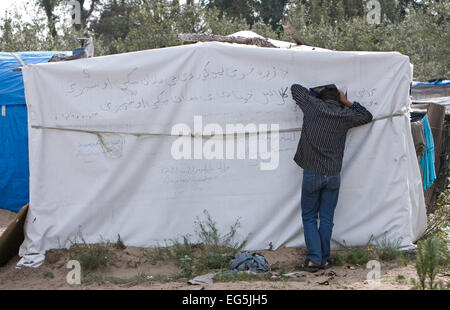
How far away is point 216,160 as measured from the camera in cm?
Answer: 585

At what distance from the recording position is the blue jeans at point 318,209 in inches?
211

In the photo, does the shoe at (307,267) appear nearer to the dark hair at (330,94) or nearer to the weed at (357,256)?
the weed at (357,256)

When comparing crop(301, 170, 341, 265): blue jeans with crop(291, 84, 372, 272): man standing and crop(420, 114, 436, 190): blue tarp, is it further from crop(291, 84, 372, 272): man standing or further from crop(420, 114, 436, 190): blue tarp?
crop(420, 114, 436, 190): blue tarp

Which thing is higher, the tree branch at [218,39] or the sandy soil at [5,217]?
the tree branch at [218,39]

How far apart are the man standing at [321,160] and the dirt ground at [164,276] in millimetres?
272

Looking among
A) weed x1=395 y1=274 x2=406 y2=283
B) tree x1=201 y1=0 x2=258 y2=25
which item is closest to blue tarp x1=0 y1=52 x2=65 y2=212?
weed x1=395 y1=274 x2=406 y2=283

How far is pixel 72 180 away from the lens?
5.94m

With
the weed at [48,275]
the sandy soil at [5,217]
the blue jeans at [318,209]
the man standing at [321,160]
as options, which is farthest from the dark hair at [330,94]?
the sandy soil at [5,217]

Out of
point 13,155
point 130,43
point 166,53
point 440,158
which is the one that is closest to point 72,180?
point 166,53

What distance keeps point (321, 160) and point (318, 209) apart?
0.53 metres
